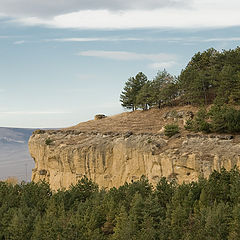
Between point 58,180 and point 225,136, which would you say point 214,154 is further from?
point 58,180

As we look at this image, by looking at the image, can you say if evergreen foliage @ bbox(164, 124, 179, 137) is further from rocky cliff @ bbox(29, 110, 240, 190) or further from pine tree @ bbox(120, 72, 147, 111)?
pine tree @ bbox(120, 72, 147, 111)

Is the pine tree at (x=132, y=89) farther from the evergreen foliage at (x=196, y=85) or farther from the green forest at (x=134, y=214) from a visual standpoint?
the green forest at (x=134, y=214)

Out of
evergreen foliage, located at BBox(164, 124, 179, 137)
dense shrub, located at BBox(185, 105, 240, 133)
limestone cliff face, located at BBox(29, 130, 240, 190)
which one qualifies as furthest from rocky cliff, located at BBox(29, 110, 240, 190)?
dense shrub, located at BBox(185, 105, 240, 133)

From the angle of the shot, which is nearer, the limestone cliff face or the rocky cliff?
the limestone cliff face

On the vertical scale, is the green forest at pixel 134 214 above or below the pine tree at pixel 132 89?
below

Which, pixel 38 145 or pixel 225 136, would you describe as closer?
pixel 225 136

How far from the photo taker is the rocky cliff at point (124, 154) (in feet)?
166

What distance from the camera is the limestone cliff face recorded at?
50.4 metres

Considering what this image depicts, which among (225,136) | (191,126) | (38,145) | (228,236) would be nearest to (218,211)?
(228,236)

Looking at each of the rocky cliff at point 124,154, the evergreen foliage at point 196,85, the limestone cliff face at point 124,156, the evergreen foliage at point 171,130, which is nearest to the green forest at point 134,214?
the limestone cliff face at point 124,156

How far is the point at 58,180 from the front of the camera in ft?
220

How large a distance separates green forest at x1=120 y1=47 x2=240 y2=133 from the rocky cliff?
2.79 m

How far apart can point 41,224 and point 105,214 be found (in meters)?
6.49

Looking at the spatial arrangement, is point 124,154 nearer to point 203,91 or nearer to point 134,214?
point 203,91
